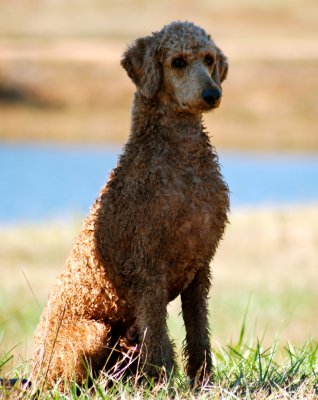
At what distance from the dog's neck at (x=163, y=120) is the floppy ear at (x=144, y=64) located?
0.08 m

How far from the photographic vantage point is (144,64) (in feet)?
15.2

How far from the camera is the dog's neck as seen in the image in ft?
15.2

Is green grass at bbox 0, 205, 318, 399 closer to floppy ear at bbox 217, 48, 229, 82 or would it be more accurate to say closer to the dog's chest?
the dog's chest

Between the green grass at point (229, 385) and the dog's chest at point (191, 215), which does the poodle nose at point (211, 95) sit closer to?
the dog's chest at point (191, 215)

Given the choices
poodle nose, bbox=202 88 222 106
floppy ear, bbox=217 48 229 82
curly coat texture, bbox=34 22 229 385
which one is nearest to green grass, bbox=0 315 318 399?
curly coat texture, bbox=34 22 229 385

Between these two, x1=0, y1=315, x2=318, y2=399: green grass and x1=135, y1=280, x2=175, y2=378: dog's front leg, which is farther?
x1=135, y1=280, x2=175, y2=378: dog's front leg

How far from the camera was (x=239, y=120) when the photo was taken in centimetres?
3806

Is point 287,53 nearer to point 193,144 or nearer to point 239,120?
point 239,120

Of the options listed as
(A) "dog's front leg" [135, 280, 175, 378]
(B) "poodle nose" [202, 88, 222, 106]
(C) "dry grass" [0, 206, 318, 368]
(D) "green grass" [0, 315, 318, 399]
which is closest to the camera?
(D) "green grass" [0, 315, 318, 399]

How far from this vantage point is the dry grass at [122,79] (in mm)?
37344

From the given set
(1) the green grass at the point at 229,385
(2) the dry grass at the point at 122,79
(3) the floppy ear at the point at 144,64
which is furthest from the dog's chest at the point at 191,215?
(2) the dry grass at the point at 122,79

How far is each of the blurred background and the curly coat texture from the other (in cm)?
30

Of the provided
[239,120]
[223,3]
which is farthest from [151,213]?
[223,3]

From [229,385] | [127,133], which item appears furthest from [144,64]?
[127,133]
